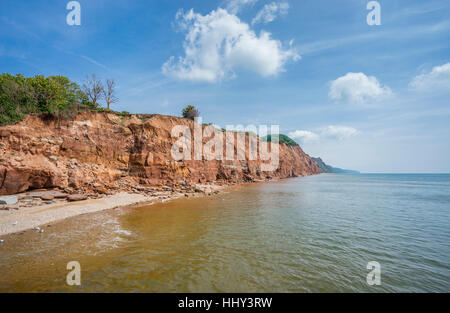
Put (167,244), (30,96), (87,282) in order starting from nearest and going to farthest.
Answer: (87,282)
(167,244)
(30,96)

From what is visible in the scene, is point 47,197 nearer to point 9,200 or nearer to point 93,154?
point 9,200

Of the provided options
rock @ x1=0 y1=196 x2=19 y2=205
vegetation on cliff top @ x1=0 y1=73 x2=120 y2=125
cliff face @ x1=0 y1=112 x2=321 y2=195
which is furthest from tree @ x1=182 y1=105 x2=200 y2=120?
rock @ x1=0 y1=196 x2=19 y2=205

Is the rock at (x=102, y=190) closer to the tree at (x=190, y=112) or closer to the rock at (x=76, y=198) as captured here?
the rock at (x=76, y=198)

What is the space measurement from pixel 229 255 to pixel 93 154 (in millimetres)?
18889

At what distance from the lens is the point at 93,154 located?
18250mm

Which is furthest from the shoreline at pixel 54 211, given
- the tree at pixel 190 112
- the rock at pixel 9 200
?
the tree at pixel 190 112

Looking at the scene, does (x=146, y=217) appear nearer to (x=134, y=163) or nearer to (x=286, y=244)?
(x=286, y=244)

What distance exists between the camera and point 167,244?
22.6 feet

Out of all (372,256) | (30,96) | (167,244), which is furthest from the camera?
(30,96)

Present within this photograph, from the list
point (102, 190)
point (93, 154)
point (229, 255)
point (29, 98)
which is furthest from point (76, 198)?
point (229, 255)

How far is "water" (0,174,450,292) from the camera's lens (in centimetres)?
457
